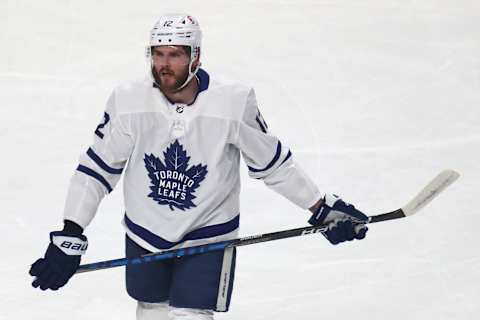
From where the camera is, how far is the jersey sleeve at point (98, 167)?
3.10m

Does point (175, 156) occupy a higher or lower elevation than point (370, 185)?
higher

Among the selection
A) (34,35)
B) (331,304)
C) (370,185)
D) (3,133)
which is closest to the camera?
(331,304)

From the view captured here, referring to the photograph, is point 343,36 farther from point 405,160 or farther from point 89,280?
point 89,280

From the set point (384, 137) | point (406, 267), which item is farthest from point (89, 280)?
point (384, 137)

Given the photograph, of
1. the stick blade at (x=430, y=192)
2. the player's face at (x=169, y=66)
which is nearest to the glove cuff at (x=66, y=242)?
the player's face at (x=169, y=66)

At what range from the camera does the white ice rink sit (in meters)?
3.99

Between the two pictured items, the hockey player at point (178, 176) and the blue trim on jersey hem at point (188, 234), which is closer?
the hockey player at point (178, 176)

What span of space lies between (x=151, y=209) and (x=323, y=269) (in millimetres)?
1152

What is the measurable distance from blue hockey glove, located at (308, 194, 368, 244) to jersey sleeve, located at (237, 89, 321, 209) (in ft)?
0.12

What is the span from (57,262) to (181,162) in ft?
1.36

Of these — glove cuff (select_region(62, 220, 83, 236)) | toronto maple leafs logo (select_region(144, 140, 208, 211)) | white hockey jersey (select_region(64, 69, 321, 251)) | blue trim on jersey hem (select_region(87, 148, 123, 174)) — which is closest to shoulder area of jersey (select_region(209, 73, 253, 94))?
white hockey jersey (select_region(64, 69, 321, 251))

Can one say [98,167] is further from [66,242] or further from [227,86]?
[227,86]

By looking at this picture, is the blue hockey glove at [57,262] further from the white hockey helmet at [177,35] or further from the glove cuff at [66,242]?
the white hockey helmet at [177,35]

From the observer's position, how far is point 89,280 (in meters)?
4.06
